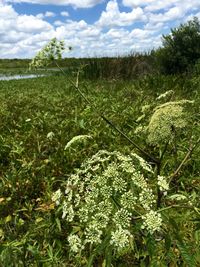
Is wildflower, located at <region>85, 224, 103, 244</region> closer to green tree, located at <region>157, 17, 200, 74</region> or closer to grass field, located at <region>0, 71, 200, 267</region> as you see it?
grass field, located at <region>0, 71, 200, 267</region>

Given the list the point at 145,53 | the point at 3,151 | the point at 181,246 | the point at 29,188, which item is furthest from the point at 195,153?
the point at 145,53

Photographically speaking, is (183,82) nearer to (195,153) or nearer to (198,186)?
(195,153)

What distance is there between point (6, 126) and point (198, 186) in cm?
383

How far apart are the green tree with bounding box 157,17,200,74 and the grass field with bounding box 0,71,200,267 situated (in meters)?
8.97

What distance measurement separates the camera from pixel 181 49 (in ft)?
56.4

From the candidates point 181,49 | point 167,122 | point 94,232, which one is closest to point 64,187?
point 167,122

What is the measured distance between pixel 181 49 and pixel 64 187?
539 inches

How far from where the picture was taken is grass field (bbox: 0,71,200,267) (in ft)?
7.97

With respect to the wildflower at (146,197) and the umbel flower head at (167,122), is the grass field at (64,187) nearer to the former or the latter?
the umbel flower head at (167,122)

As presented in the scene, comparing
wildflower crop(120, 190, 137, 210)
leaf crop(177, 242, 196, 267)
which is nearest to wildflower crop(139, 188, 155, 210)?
wildflower crop(120, 190, 137, 210)

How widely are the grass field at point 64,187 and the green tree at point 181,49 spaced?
8969mm

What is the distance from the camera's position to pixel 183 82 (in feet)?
38.9

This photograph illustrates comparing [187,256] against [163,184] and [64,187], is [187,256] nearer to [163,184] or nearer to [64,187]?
[163,184]

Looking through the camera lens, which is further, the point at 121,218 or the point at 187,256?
the point at 187,256
